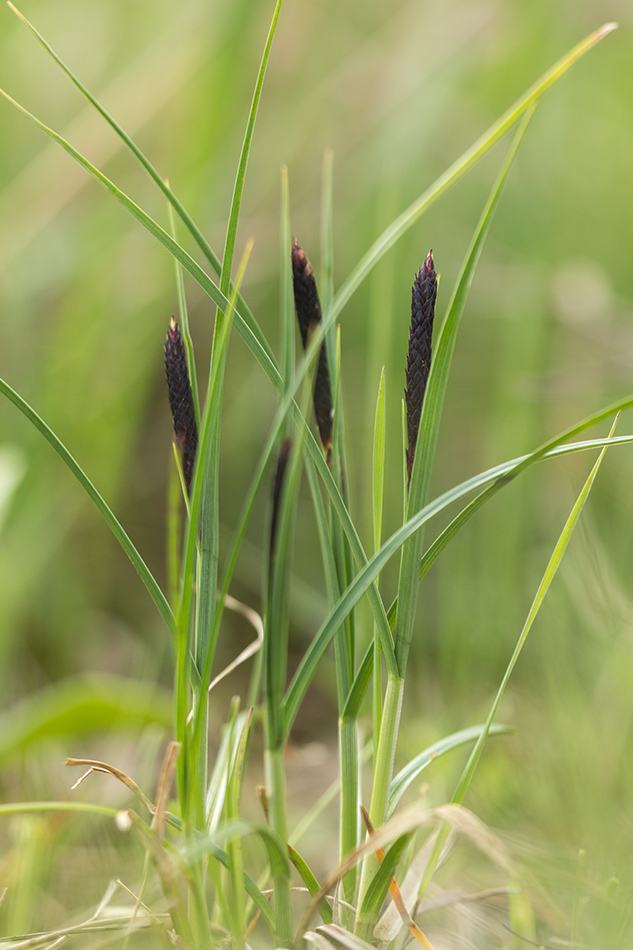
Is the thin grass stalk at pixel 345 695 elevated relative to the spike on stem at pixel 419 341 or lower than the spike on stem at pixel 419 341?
lower

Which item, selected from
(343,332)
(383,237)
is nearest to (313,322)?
(383,237)

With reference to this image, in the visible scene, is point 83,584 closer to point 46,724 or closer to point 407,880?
point 46,724

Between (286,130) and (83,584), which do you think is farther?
(286,130)

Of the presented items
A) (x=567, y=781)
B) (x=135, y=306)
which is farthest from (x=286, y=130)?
(x=567, y=781)

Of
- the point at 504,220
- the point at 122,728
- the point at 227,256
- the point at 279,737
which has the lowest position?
the point at 122,728

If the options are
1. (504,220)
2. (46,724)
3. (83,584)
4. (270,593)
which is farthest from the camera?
(504,220)

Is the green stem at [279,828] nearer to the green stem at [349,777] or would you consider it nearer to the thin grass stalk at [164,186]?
the green stem at [349,777]

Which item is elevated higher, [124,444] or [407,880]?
[124,444]

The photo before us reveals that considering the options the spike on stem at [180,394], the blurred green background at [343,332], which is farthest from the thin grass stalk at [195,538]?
the blurred green background at [343,332]
